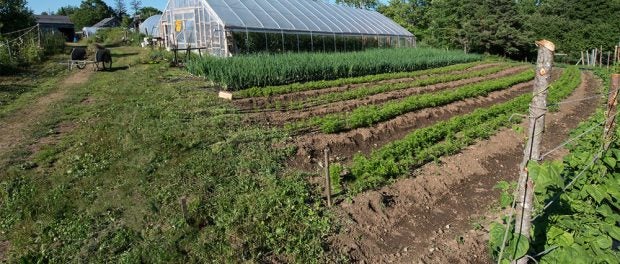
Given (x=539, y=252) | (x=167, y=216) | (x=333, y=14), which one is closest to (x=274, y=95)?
(x=167, y=216)

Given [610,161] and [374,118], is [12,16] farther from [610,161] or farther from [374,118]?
[610,161]

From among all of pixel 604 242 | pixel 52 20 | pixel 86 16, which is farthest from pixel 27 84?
pixel 86 16

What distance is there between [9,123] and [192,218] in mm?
6958

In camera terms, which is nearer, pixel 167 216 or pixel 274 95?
pixel 167 216

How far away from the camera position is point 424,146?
8.66 metres

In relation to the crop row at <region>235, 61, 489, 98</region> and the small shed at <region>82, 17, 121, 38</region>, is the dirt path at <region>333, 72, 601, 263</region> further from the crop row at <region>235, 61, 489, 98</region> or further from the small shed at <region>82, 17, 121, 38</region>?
the small shed at <region>82, 17, 121, 38</region>

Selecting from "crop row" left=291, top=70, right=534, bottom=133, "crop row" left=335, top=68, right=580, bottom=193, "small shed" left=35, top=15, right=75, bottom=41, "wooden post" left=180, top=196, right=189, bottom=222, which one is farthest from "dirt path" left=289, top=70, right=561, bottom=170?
"small shed" left=35, top=15, right=75, bottom=41

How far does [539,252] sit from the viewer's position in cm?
378

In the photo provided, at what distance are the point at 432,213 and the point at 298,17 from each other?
→ 19859 mm

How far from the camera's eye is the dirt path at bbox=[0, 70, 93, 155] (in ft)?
28.2

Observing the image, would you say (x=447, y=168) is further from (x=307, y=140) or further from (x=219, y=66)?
(x=219, y=66)

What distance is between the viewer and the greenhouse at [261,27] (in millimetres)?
Answer: 20141

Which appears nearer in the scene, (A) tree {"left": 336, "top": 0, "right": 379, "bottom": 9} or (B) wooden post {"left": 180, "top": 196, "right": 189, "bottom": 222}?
(B) wooden post {"left": 180, "top": 196, "right": 189, "bottom": 222}

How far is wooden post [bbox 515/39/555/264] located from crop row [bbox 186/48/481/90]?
431 inches
